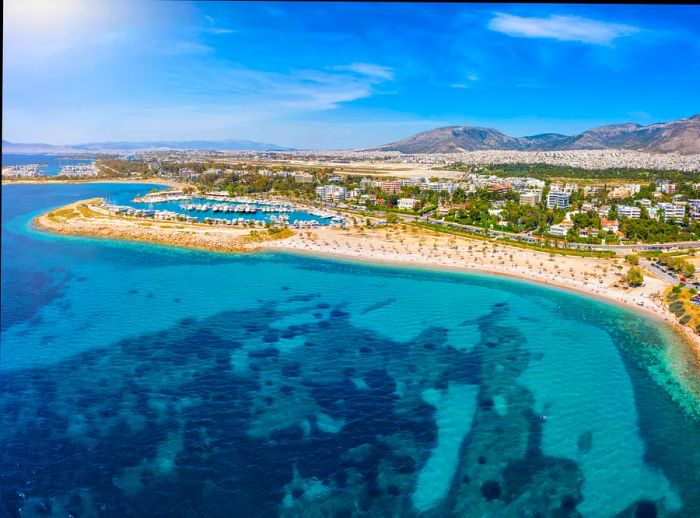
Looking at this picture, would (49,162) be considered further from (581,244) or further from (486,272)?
(581,244)

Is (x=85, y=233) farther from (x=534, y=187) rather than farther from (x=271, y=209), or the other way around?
(x=534, y=187)

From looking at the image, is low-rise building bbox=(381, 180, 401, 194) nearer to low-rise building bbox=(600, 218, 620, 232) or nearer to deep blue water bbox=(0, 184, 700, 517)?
low-rise building bbox=(600, 218, 620, 232)

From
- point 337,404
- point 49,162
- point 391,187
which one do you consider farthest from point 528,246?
point 49,162

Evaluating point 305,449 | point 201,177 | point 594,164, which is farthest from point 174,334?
→ point 594,164

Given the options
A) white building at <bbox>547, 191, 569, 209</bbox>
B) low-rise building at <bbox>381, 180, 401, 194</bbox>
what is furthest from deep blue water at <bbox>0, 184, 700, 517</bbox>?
→ low-rise building at <bbox>381, 180, 401, 194</bbox>

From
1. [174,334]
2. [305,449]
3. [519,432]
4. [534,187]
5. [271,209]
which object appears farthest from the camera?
[534,187]

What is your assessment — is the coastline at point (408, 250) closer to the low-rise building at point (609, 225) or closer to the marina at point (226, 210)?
the marina at point (226, 210)
